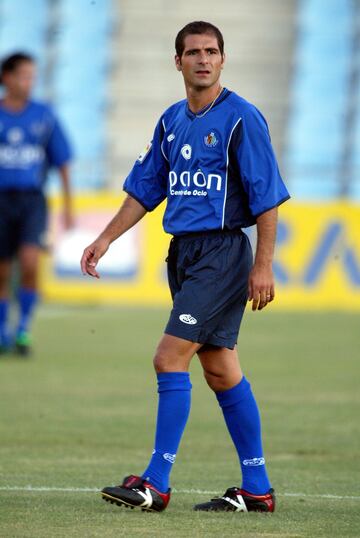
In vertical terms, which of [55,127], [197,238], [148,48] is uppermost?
[148,48]

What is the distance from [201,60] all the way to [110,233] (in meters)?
0.86

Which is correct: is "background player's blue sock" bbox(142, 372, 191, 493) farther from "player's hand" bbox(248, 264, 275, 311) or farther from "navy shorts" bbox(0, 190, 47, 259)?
"navy shorts" bbox(0, 190, 47, 259)

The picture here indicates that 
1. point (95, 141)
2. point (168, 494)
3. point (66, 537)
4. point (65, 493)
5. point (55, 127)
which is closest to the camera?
point (66, 537)

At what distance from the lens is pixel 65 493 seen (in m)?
5.89

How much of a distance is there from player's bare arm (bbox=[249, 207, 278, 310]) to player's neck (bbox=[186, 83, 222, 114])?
1.80ft

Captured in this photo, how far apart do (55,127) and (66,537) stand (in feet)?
26.6

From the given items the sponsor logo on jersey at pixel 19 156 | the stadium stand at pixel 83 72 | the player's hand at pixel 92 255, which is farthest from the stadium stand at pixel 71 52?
the player's hand at pixel 92 255

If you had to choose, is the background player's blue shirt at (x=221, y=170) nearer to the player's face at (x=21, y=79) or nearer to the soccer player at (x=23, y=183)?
the player's face at (x=21, y=79)

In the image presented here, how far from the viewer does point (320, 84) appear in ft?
79.7

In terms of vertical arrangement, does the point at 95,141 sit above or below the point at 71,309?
above

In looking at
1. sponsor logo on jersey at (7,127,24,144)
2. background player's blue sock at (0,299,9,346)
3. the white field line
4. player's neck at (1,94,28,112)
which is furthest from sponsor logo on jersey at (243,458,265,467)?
player's neck at (1,94,28,112)

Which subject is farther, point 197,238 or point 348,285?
point 348,285

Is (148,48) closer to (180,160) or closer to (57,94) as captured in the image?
(57,94)

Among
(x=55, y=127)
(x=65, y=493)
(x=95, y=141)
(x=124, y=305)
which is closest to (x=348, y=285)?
(x=124, y=305)
